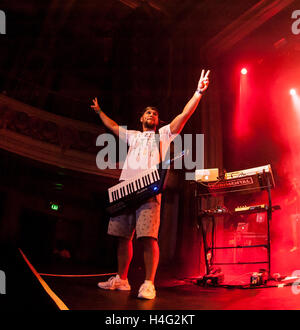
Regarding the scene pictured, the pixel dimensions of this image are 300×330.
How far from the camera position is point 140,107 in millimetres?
7621

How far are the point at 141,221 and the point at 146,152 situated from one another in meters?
0.56

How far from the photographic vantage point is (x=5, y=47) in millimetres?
6855

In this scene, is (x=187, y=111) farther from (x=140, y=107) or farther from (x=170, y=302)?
(x=140, y=107)

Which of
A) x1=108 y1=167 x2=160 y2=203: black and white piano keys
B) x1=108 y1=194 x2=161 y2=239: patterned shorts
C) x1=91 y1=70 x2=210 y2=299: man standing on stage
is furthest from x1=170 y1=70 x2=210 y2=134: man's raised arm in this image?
x1=108 y1=194 x2=161 y2=239: patterned shorts

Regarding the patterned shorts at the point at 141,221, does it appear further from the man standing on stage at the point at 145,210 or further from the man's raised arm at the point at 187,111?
the man's raised arm at the point at 187,111

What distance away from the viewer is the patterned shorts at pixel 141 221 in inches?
78.5

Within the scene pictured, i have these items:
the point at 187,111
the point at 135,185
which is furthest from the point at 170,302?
the point at 187,111

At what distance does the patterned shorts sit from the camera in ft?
6.54

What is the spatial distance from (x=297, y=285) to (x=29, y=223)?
6.81 m

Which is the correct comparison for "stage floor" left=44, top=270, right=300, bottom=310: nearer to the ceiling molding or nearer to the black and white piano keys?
the black and white piano keys

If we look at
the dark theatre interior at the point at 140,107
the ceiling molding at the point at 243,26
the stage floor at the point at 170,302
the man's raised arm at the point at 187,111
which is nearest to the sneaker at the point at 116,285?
the stage floor at the point at 170,302

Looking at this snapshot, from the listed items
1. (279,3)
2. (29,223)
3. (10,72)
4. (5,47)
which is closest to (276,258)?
(279,3)

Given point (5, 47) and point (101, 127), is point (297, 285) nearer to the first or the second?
point (101, 127)
